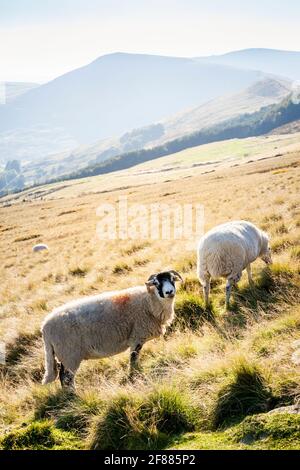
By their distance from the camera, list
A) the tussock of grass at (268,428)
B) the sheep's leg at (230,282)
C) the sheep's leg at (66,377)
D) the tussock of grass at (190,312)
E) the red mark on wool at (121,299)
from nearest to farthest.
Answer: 1. the tussock of grass at (268,428)
2. the sheep's leg at (66,377)
3. the red mark on wool at (121,299)
4. the tussock of grass at (190,312)
5. the sheep's leg at (230,282)

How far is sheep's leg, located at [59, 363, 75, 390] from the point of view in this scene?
7811 millimetres

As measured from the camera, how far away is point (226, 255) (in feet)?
35.2

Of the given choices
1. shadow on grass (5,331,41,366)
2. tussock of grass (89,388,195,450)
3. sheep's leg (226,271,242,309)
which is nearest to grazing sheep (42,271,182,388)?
sheep's leg (226,271,242,309)

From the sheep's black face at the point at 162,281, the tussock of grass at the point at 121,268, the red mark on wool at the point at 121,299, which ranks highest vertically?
the sheep's black face at the point at 162,281

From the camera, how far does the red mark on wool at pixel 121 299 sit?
8750mm

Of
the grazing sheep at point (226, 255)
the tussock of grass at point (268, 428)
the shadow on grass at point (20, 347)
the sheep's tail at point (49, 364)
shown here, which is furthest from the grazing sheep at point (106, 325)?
the tussock of grass at point (268, 428)

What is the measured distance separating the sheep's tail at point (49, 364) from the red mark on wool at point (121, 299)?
1601mm

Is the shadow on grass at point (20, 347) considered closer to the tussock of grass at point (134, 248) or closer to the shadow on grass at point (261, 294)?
the shadow on grass at point (261, 294)

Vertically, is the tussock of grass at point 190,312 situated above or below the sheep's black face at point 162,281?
below

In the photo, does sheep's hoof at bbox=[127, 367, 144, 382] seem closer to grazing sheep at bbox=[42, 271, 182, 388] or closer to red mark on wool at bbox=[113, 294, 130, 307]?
grazing sheep at bbox=[42, 271, 182, 388]

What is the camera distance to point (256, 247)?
1173 cm

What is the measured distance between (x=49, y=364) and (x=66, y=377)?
1.39 ft

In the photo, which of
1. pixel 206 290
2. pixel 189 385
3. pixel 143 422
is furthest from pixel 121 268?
pixel 143 422
